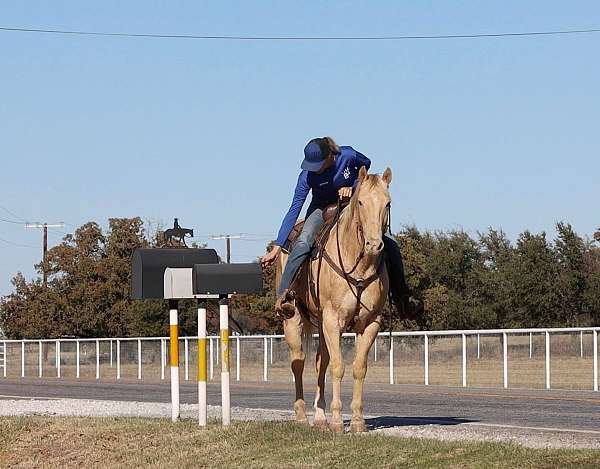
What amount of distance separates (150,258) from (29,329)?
61775 millimetres

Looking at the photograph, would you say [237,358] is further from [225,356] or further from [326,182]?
[326,182]

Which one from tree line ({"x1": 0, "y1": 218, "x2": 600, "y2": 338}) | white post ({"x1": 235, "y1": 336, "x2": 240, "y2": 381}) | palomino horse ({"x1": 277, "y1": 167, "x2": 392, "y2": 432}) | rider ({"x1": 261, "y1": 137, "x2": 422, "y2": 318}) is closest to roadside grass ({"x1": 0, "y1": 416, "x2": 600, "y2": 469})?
palomino horse ({"x1": 277, "y1": 167, "x2": 392, "y2": 432})

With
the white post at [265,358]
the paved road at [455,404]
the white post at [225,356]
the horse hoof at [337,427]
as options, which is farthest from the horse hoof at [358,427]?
the white post at [265,358]

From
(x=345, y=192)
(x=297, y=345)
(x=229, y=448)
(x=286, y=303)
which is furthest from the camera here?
(x=297, y=345)

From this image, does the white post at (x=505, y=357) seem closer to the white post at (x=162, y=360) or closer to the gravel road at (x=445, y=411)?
the gravel road at (x=445, y=411)

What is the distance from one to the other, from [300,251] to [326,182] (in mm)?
869

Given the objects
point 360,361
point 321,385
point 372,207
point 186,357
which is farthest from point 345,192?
point 186,357

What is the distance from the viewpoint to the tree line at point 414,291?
232ft

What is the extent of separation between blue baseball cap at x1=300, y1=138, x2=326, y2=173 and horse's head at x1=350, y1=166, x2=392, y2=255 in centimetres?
94

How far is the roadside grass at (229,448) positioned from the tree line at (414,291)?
49.8 meters

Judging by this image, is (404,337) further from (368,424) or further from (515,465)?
(515,465)

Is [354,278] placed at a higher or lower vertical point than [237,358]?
higher

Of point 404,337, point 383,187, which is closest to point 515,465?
point 383,187

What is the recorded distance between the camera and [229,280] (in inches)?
643
